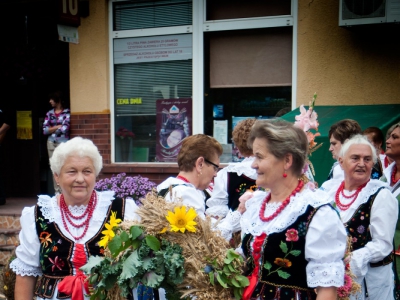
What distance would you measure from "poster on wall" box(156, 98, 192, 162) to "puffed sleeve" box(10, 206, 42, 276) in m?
4.77

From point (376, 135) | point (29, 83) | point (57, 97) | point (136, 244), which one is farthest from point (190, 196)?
point (29, 83)

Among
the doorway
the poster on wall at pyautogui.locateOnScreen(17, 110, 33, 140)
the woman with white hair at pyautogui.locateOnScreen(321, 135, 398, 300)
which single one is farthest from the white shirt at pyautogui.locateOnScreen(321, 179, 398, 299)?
the poster on wall at pyautogui.locateOnScreen(17, 110, 33, 140)

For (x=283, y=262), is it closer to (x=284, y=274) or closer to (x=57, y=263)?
(x=284, y=274)

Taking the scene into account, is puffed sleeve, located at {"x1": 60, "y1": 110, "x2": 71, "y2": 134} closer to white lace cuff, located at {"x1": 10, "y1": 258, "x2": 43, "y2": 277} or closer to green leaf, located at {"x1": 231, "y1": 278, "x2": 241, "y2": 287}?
white lace cuff, located at {"x1": 10, "y1": 258, "x2": 43, "y2": 277}

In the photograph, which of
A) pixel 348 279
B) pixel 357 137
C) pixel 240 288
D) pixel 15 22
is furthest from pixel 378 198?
pixel 15 22

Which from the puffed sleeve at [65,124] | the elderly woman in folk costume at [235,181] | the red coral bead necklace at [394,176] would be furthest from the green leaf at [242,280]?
the puffed sleeve at [65,124]

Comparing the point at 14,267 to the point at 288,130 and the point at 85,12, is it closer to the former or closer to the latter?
the point at 288,130

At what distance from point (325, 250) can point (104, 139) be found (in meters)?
6.11

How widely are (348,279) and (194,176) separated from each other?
153cm

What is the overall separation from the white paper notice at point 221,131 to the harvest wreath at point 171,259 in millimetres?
5035

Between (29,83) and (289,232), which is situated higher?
(29,83)

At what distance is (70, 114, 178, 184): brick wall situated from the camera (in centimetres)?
797

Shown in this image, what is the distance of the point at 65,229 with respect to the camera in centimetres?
322

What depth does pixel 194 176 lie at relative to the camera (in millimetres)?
3896
